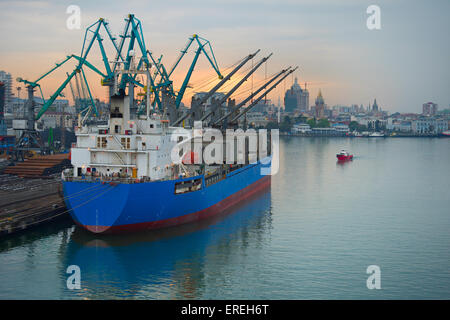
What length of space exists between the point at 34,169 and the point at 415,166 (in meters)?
56.2

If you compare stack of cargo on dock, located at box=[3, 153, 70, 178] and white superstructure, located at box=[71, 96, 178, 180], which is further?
stack of cargo on dock, located at box=[3, 153, 70, 178]

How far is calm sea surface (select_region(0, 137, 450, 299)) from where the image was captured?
69.0ft

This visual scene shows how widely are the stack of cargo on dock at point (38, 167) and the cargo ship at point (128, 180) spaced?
53.5 ft

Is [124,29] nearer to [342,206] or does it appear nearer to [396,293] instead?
[342,206]

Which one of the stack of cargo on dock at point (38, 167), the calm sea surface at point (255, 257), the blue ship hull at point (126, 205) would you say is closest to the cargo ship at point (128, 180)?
the blue ship hull at point (126, 205)

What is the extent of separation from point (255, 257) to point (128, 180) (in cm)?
821

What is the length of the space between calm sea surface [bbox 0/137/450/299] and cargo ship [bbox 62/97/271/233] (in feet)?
3.68

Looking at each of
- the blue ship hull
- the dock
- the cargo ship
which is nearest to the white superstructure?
the cargo ship

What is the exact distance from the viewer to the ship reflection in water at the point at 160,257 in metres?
21.1

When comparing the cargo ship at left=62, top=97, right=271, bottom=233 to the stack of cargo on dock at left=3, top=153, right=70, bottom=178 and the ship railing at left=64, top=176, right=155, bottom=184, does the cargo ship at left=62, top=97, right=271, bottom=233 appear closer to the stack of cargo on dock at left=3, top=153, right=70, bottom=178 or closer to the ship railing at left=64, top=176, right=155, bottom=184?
the ship railing at left=64, top=176, right=155, bottom=184

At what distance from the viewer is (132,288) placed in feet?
69.2

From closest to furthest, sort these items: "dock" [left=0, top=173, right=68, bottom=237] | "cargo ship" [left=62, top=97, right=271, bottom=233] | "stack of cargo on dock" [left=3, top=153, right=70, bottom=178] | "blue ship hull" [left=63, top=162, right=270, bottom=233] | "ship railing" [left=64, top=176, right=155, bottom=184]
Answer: "blue ship hull" [left=63, top=162, right=270, bottom=233] < "cargo ship" [left=62, top=97, right=271, bottom=233] < "ship railing" [left=64, top=176, right=155, bottom=184] < "dock" [left=0, top=173, right=68, bottom=237] < "stack of cargo on dock" [left=3, top=153, right=70, bottom=178]

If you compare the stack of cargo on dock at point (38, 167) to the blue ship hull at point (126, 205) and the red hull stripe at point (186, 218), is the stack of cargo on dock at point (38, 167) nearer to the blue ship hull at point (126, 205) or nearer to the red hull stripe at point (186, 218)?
the red hull stripe at point (186, 218)
